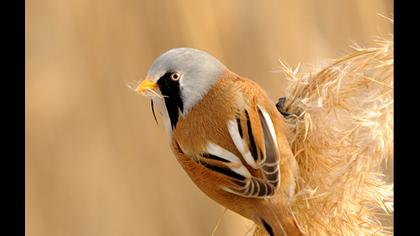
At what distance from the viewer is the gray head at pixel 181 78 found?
4.15 ft

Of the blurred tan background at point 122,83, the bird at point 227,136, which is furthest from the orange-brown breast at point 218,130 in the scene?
the blurred tan background at point 122,83

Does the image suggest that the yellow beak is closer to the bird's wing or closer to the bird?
the bird

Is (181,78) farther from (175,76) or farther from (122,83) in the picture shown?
(122,83)

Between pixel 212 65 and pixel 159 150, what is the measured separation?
62cm

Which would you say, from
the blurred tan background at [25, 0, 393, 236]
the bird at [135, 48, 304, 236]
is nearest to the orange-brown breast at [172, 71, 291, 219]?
the bird at [135, 48, 304, 236]

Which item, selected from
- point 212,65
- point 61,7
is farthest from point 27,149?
point 212,65

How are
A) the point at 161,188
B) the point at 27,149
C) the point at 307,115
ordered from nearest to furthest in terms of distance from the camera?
the point at 307,115 < the point at 27,149 < the point at 161,188

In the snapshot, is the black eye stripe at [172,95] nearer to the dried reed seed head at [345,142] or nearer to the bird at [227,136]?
the bird at [227,136]

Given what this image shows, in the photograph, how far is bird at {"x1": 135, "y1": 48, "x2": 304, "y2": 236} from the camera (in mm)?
1250

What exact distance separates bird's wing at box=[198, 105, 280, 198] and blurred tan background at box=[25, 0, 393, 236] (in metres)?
0.59

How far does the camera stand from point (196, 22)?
1854 mm

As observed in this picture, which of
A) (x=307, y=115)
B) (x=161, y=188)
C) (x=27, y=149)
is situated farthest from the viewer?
(x=161, y=188)

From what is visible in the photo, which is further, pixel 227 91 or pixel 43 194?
pixel 43 194

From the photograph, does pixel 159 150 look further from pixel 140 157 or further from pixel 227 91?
pixel 227 91
